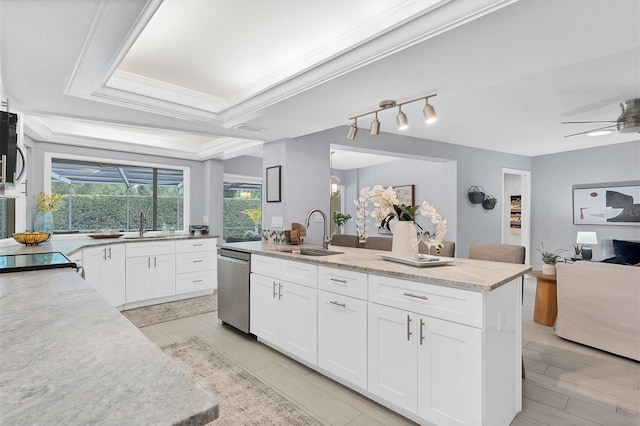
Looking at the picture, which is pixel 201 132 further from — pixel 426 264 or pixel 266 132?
pixel 426 264

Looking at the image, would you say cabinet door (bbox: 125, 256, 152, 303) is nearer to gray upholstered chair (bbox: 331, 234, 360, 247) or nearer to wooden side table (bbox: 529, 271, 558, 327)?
gray upholstered chair (bbox: 331, 234, 360, 247)

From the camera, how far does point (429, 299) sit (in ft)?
6.07

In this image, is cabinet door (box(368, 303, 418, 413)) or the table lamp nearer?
cabinet door (box(368, 303, 418, 413))

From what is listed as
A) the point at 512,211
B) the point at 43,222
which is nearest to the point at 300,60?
the point at 43,222

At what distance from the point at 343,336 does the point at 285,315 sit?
27.1 inches

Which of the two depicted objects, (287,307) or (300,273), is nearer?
(300,273)

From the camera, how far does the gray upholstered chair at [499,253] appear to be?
9.09ft

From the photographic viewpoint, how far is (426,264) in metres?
2.14

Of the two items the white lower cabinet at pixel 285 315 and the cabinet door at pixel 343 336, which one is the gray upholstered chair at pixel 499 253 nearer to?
the cabinet door at pixel 343 336

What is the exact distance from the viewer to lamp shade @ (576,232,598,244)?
18.0ft

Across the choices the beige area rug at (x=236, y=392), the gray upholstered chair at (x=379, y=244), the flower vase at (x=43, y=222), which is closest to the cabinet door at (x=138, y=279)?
the flower vase at (x=43, y=222)

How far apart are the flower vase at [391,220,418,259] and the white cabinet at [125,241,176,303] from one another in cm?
342

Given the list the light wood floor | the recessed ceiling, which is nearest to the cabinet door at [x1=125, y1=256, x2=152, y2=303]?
the light wood floor

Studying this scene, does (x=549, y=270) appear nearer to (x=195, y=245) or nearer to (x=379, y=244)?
(x=379, y=244)
